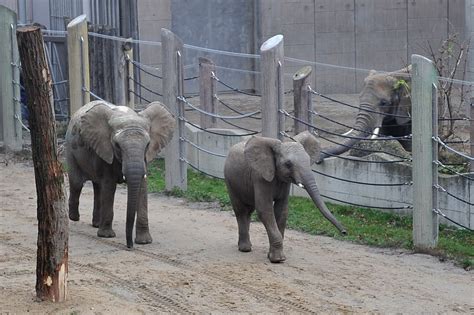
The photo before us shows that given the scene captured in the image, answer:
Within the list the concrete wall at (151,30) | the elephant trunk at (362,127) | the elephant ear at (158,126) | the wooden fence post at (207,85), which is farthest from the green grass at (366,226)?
the concrete wall at (151,30)

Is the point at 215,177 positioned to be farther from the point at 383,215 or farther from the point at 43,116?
the point at 43,116

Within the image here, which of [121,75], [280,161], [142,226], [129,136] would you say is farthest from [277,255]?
[121,75]

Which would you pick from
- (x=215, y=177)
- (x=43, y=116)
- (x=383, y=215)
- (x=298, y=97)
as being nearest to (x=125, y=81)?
(x=215, y=177)

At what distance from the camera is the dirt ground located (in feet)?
29.5

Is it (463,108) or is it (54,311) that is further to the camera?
(463,108)

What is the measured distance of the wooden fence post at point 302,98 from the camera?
45.7 feet

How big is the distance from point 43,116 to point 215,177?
7.15 meters

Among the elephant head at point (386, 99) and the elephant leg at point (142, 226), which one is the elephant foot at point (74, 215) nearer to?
the elephant leg at point (142, 226)

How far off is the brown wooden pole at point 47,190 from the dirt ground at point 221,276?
194mm

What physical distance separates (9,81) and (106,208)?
7009 millimetres

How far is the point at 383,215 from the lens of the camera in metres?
13.0

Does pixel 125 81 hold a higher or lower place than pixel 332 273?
higher

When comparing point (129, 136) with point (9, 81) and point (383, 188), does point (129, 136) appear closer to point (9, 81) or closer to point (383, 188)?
point (383, 188)

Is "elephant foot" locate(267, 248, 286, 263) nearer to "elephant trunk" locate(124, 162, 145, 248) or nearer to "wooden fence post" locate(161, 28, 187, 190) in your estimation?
"elephant trunk" locate(124, 162, 145, 248)
